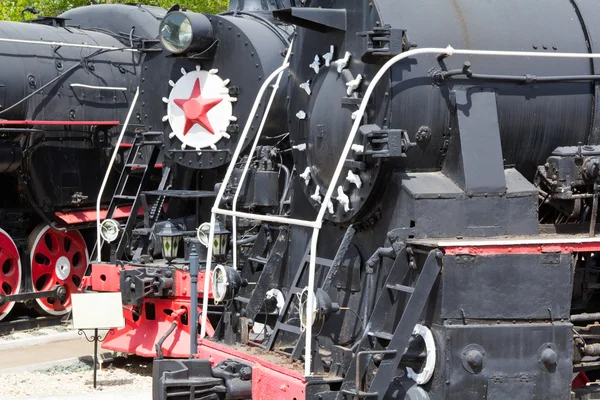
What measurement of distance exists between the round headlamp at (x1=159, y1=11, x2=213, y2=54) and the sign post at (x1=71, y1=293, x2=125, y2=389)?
2593 mm

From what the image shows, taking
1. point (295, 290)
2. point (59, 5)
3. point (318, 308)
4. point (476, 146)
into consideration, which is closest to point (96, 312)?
point (295, 290)

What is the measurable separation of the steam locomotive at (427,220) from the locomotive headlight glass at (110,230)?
349cm

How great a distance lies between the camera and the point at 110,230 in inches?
461

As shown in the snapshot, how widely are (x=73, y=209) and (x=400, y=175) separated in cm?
755

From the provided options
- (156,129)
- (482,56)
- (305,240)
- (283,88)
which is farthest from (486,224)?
(156,129)

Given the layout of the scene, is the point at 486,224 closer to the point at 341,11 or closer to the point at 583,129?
the point at 583,129

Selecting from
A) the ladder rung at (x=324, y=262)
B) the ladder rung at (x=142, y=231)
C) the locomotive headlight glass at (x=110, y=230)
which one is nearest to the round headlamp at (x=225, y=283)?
the ladder rung at (x=324, y=262)

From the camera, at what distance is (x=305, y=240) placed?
8164mm

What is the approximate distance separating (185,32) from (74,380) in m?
3.60

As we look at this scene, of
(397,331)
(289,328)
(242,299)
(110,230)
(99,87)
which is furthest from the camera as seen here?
(99,87)

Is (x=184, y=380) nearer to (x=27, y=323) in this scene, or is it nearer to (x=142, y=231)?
(x=142, y=231)

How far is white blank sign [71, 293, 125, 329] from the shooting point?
10219 millimetres

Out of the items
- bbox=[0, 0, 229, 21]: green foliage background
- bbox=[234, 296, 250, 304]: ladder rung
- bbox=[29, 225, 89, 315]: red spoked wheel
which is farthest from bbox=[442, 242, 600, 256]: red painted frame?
bbox=[0, 0, 229, 21]: green foliage background

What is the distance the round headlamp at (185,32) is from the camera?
36.0 feet
